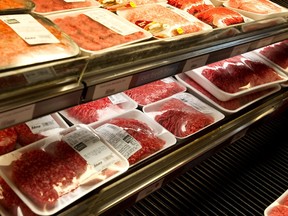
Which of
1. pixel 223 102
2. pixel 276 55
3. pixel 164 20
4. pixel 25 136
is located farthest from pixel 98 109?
pixel 276 55

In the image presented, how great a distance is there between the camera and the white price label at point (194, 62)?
4.69ft

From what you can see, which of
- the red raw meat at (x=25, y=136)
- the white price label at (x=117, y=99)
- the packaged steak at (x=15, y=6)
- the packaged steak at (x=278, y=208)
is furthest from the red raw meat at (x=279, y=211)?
the packaged steak at (x=15, y=6)

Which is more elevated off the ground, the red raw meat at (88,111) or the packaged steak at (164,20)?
the packaged steak at (164,20)

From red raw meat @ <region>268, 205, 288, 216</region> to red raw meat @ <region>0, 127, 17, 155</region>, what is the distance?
3.83ft

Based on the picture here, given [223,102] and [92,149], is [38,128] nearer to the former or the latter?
[92,149]

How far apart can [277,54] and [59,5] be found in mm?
1747

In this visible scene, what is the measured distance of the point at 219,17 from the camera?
169 centimetres

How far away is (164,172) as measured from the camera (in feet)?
5.05

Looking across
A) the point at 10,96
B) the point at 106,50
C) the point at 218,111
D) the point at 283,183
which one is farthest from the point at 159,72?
the point at 283,183

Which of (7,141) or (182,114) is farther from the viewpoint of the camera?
(182,114)

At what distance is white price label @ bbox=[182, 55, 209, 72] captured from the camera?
56.2 inches

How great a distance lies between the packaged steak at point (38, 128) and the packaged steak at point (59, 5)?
427 mm

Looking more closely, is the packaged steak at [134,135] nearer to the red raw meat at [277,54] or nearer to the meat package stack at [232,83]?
the meat package stack at [232,83]

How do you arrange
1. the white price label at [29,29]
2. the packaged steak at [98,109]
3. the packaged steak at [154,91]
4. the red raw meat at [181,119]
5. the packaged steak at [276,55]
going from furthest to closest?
the packaged steak at [276,55]
the packaged steak at [154,91]
the red raw meat at [181,119]
the packaged steak at [98,109]
the white price label at [29,29]
